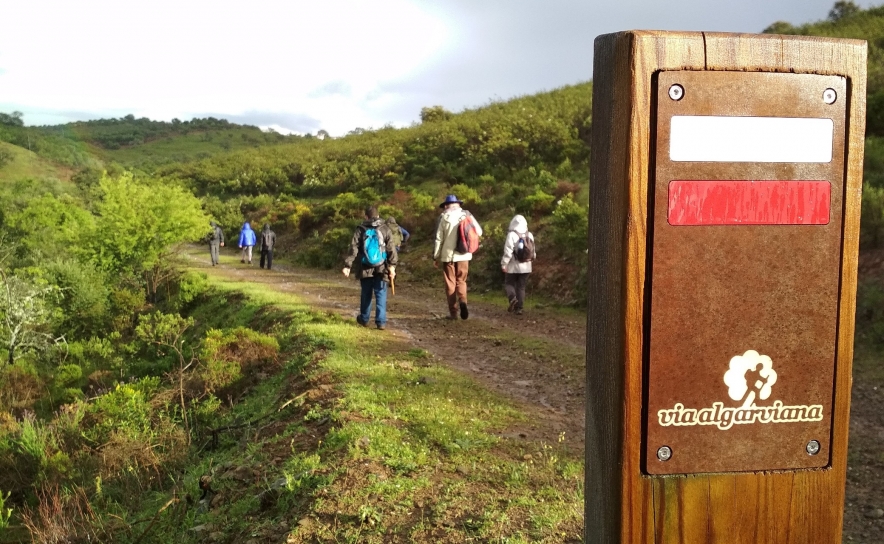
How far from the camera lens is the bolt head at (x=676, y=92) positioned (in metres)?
1.38

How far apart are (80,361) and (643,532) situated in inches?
608

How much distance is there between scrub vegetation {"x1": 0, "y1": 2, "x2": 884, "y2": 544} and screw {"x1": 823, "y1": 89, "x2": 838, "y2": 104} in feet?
8.04

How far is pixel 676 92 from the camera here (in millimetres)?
1381

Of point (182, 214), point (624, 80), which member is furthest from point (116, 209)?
point (624, 80)

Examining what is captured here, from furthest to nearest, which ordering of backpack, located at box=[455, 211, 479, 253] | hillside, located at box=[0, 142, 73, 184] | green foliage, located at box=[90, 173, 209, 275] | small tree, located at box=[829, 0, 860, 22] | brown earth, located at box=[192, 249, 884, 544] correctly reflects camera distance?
hillside, located at box=[0, 142, 73, 184] < small tree, located at box=[829, 0, 860, 22] < green foliage, located at box=[90, 173, 209, 275] < backpack, located at box=[455, 211, 479, 253] < brown earth, located at box=[192, 249, 884, 544]

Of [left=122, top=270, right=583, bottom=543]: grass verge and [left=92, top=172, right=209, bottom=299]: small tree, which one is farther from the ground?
[left=92, top=172, right=209, bottom=299]: small tree

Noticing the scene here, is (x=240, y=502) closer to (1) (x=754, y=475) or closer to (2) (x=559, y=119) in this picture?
(1) (x=754, y=475)

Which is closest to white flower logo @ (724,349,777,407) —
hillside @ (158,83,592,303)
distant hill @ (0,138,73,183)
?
hillside @ (158,83,592,303)

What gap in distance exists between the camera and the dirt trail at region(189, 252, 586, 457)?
5852 mm

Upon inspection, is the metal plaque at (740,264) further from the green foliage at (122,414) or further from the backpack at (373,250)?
the backpack at (373,250)

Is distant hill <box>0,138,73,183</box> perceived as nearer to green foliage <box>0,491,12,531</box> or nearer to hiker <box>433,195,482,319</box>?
green foliage <box>0,491,12,531</box>

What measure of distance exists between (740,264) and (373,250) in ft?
25.5

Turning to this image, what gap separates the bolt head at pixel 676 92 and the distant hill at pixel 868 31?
13874mm

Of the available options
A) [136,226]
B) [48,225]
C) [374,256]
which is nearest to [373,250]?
[374,256]
